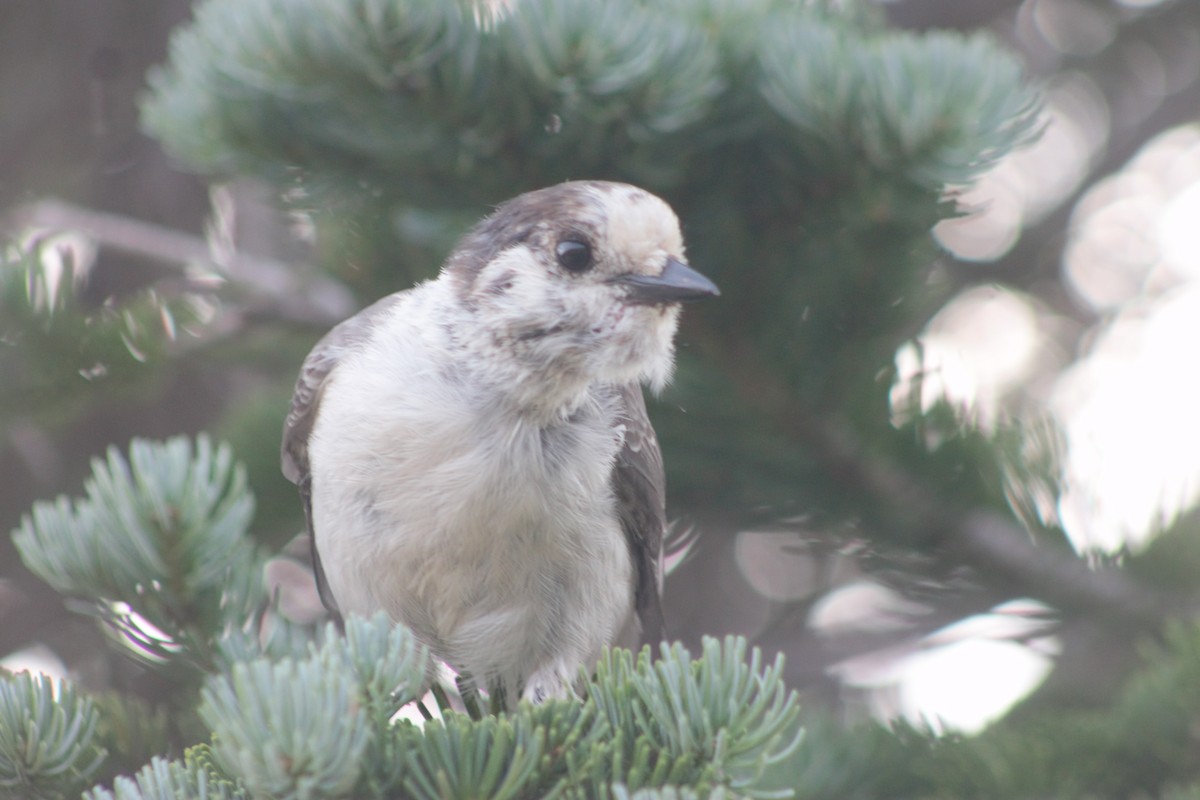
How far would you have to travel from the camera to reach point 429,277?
2912 millimetres

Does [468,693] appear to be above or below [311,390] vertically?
below

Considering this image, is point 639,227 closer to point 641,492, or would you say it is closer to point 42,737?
point 641,492

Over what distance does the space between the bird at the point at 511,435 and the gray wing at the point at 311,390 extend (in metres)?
0.02

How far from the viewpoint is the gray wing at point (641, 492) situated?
8.74 ft

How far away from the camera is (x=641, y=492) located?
2.73 meters

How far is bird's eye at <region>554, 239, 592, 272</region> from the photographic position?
2.43 metres

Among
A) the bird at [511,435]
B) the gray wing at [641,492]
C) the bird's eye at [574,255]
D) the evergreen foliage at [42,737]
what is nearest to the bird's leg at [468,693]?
the bird at [511,435]

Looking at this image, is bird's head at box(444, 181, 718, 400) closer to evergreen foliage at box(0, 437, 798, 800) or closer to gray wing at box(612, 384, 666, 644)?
gray wing at box(612, 384, 666, 644)

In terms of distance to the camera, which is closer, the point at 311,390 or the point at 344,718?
the point at 344,718

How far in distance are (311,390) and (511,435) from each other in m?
0.62

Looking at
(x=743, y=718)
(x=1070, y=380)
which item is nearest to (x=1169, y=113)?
(x=1070, y=380)

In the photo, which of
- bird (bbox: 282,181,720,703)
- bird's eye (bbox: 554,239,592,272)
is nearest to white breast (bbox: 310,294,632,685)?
bird (bbox: 282,181,720,703)

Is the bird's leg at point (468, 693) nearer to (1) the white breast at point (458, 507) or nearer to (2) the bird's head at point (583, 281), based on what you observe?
(1) the white breast at point (458, 507)

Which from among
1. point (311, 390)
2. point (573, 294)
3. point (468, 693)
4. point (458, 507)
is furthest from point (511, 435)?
point (468, 693)
